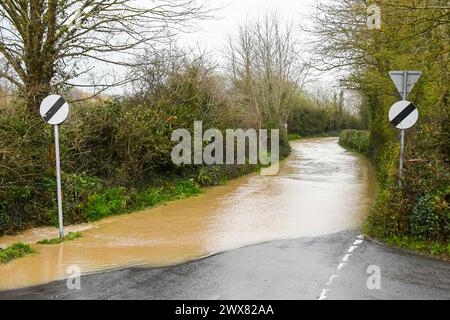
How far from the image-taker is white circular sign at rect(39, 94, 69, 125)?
358 inches

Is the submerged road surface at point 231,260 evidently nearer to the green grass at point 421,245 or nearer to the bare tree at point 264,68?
the green grass at point 421,245

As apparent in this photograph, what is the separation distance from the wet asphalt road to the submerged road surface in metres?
0.02

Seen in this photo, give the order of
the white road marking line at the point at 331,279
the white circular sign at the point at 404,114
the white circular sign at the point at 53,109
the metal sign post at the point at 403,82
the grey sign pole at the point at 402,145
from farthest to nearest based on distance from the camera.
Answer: the metal sign post at the point at 403,82 < the grey sign pole at the point at 402,145 < the white circular sign at the point at 404,114 < the white circular sign at the point at 53,109 < the white road marking line at the point at 331,279

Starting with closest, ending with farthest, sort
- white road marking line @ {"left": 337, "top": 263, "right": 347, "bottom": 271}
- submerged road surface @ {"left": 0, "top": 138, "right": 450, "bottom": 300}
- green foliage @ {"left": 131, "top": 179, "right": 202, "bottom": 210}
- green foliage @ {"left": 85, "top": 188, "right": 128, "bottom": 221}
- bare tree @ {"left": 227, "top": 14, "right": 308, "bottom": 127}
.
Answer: submerged road surface @ {"left": 0, "top": 138, "right": 450, "bottom": 300} → white road marking line @ {"left": 337, "top": 263, "right": 347, "bottom": 271} → green foliage @ {"left": 85, "top": 188, "right": 128, "bottom": 221} → green foliage @ {"left": 131, "top": 179, "right": 202, "bottom": 210} → bare tree @ {"left": 227, "top": 14, "right": 308, "bottom": 127}

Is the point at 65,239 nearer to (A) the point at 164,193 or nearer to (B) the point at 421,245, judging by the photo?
(A) the point at 164,193

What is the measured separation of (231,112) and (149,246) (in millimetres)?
12576

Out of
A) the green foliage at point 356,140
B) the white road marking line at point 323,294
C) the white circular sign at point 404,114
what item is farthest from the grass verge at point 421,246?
the green foliage at point 356,140

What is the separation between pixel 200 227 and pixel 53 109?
4.20 m

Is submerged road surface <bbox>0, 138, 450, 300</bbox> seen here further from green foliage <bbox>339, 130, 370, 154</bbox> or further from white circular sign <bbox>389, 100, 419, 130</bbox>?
green foliage <bbox>339, 130, 370, 154</bbox>

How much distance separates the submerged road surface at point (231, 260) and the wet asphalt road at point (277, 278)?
15mm

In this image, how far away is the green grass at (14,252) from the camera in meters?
8.13

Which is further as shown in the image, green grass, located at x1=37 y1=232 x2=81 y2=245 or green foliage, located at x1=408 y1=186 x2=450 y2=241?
green grass, located at x1=37 y1=232 x2=81 y2=245

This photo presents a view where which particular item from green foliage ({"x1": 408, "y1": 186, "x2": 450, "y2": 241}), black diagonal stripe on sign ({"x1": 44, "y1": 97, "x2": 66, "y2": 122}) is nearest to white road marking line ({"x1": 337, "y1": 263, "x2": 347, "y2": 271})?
green foliage ({"x1": 408, "y1": 186, "x2": 450, "y2": 241})
